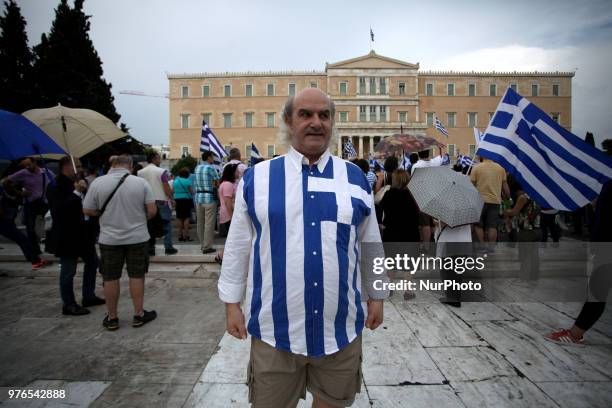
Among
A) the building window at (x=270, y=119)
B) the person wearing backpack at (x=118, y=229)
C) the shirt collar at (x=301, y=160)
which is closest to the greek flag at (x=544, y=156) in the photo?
the shirt collar at (x=301, y=160)

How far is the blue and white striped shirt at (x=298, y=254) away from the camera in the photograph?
1453mm

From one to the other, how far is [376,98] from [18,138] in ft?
162

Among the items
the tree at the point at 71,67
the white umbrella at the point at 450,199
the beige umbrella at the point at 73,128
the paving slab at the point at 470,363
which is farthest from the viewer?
the tree at the point at 71,67

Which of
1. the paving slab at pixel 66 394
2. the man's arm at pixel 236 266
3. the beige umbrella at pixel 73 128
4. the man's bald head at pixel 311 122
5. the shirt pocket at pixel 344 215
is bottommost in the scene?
the paving slab at pixel 66 394

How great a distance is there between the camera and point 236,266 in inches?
62.7

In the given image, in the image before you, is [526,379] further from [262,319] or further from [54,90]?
[54,90]

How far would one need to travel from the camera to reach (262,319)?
58.5 inches

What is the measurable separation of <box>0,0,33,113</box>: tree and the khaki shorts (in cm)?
2410

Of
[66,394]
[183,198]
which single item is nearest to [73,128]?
[66,394]

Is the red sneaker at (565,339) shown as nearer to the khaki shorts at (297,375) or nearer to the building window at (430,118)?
the khaki shorts at (297,375)

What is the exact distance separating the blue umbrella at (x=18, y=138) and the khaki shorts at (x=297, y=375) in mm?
3092

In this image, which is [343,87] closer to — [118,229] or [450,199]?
[450,199]

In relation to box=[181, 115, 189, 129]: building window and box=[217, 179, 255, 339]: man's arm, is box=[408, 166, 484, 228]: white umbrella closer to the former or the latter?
box=[217, 179, 255, 339]: man's arm

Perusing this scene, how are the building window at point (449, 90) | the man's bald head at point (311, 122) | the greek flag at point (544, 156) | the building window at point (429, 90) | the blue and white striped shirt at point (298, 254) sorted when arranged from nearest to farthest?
the blue and white striped shirt at point (298, 254) → the man's bald head at point (311, 122) → the greek flag at point (544, 156) → the building window at point (449, 90) → the building window at point (429, 90)
